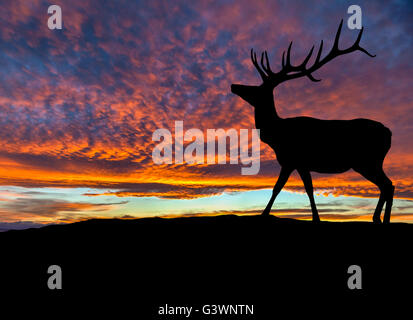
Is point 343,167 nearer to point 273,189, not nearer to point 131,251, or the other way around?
point 273,189

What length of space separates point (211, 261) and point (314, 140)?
4063 millimetres

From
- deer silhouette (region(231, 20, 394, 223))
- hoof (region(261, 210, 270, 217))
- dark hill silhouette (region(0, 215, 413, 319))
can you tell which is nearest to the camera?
dark hill silhouette (region(0, 215, 413, 319))

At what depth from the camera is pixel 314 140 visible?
755 centimetres

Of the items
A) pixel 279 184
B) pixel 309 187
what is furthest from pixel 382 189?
pixel 279 184

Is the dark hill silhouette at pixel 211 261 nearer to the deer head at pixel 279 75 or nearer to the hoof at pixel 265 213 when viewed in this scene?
the hoof at pixel 265 213

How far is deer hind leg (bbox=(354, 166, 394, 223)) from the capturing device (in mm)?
7609

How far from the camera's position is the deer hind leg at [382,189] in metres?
7.61

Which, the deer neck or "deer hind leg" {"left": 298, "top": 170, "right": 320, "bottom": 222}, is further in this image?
the deer neck

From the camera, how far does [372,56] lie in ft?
26.4

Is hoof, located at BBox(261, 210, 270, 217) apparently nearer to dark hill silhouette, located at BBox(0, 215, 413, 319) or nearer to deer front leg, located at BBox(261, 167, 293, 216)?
deer front leg, located at BBox(261, 167, 293, 216)

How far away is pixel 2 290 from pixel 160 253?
2.37 metres

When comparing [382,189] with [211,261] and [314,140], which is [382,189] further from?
[211,261]

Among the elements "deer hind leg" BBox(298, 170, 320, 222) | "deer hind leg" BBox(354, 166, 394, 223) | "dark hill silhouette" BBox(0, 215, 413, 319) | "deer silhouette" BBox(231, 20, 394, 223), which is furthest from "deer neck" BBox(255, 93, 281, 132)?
"deer hind leg" BBox(354, 166, 394, 223)

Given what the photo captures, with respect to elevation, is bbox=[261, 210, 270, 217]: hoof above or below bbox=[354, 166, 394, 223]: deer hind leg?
below
